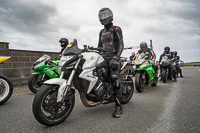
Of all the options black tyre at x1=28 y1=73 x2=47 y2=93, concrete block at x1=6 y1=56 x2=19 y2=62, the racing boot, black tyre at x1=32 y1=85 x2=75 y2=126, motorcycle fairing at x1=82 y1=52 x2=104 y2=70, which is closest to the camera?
black tyre at x1=32 y1=85 x2=75 y2=126

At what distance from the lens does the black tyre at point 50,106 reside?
94.7 inches

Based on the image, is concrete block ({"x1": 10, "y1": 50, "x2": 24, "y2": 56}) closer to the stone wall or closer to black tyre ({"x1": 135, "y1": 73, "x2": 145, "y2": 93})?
the stone wall

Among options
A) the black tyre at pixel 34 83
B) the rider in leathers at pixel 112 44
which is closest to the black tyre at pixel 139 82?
the rider in leathers at pixel 112 44

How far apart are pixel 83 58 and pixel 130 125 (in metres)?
1.49

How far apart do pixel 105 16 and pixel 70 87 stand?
1.79m

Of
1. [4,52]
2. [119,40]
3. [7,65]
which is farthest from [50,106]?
[4,52]

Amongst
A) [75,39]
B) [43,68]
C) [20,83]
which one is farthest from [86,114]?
[20,83]

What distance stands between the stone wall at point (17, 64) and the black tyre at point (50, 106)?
653 centimetres

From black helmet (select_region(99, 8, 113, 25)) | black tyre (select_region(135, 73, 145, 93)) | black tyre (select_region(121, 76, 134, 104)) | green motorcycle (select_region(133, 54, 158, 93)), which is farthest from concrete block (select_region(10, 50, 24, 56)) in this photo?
black tyre (select_region(121, 76, 134, 104))

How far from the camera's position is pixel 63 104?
9.16 feet

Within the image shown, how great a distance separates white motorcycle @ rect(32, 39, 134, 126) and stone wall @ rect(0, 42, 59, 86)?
6555mm

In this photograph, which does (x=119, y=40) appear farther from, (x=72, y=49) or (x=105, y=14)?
(x=72, y=49)

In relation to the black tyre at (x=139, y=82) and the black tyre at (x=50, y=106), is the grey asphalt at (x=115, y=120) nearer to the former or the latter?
the black tyre at (x=50, y=106)

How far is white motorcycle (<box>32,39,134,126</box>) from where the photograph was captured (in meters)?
2.51
